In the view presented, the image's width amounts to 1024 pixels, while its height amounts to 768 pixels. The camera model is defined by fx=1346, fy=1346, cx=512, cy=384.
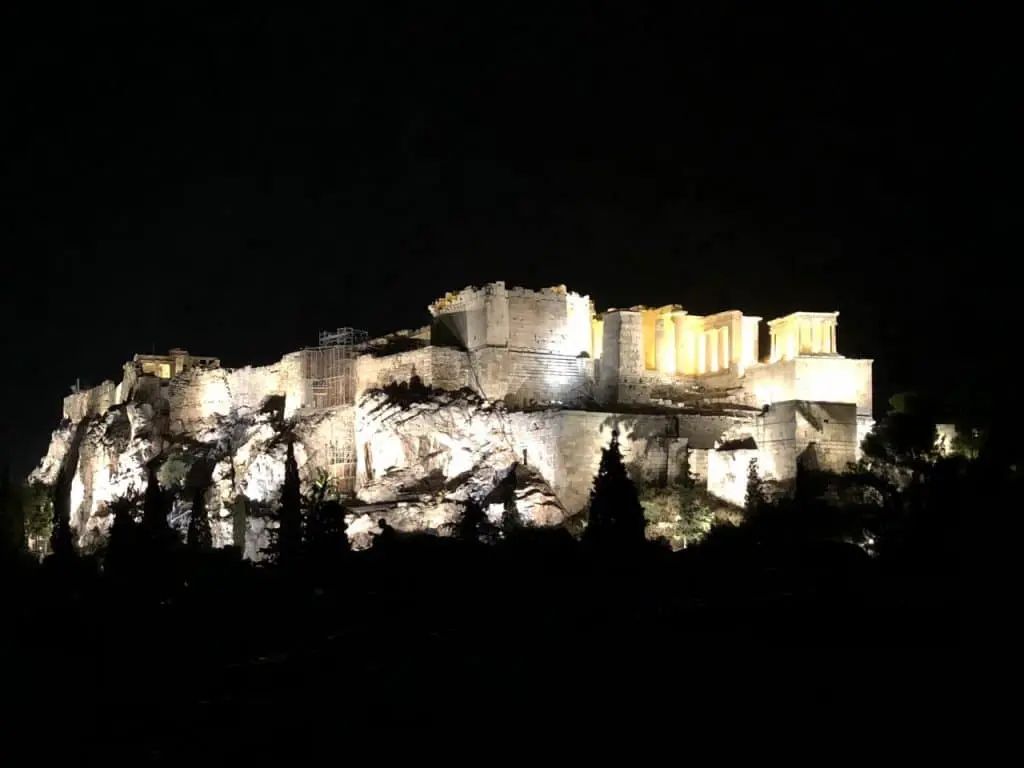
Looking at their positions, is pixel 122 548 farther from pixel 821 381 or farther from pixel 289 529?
pixel 821 381

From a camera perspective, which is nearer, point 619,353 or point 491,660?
point 491,660

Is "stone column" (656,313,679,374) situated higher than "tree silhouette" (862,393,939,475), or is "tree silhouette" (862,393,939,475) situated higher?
"stone column" (656,313,679,374)

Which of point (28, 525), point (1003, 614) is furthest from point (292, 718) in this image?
point (28, 525)

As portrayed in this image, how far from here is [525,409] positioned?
50000mm

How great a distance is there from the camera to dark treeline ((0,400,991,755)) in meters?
11.6

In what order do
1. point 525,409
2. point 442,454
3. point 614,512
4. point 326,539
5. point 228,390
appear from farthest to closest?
point 228,390 < point 525,409 < point 442,454 < point 326,539 < point 614,512

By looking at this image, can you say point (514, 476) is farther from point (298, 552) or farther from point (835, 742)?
point (835, 742)

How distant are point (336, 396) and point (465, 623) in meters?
39.5

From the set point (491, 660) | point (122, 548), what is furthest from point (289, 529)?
point (491, 660)

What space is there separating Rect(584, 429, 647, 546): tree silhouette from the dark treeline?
0.07 metres

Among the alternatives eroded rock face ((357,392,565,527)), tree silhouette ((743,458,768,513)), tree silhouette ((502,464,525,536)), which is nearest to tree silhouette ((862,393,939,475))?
tree silhouette ((743,458,768,513))

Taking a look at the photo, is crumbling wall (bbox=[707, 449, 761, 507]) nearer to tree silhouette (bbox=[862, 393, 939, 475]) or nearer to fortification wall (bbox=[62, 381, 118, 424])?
tree silhouette (bbox=[862, 393, 939, 475])

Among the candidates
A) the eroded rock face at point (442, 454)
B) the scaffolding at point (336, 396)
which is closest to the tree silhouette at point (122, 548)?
the eroded rock face at point (442, 454)

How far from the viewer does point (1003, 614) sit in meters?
11.1
